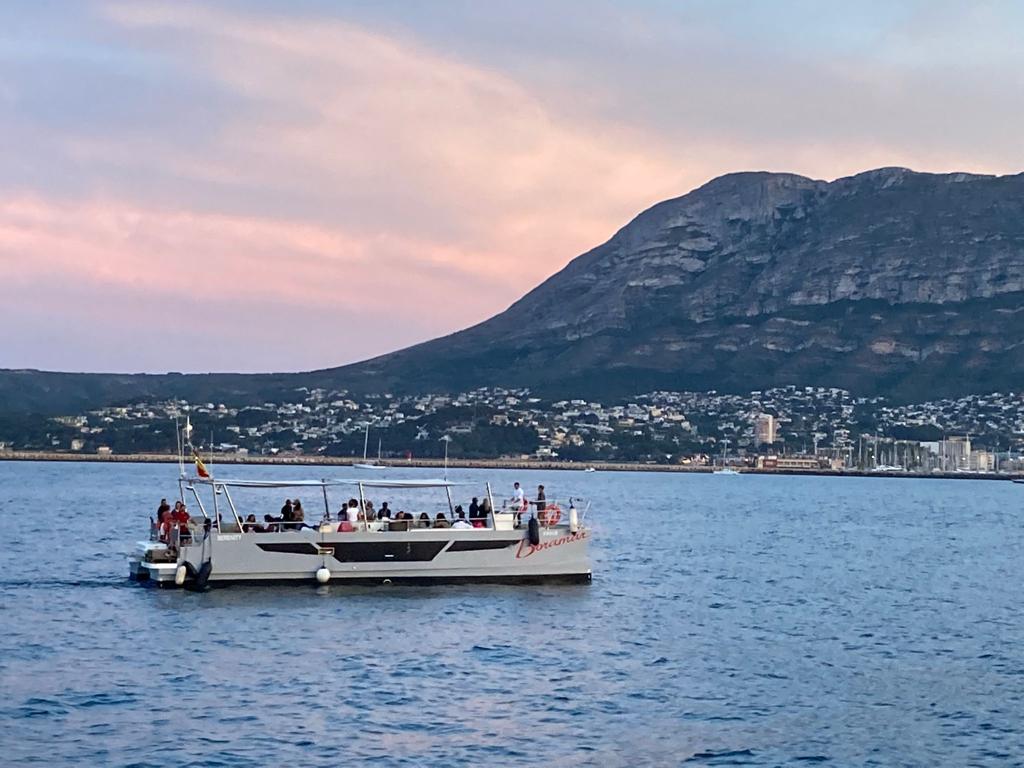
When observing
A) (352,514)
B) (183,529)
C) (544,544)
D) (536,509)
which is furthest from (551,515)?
(183,529)

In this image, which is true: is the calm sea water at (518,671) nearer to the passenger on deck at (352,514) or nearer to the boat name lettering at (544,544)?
the boat name lettering at (544,544)

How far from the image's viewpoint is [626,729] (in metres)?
26.8

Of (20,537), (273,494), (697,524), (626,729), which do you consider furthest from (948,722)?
(273,494)

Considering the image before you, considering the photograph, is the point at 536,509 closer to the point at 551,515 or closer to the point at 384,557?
the point at 551,515

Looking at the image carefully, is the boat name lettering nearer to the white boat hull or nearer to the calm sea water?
the white boat hull

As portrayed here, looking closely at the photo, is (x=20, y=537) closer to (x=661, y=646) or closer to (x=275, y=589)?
(x=275, y=589)

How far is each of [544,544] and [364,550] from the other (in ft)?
18.1

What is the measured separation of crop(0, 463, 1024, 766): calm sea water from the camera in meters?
25.4

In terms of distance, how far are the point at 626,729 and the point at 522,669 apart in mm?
6029

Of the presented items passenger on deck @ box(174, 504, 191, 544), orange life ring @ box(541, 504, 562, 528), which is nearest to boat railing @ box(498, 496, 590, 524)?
orange life ring @ box(541, 504, 562, 528)

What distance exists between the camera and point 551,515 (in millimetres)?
46062

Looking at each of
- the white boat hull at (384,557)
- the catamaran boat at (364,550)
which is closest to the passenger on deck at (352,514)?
the catamaran boat at (364,550)

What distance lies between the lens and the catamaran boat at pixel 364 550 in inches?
1698

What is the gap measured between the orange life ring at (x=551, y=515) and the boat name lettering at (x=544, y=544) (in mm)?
605
